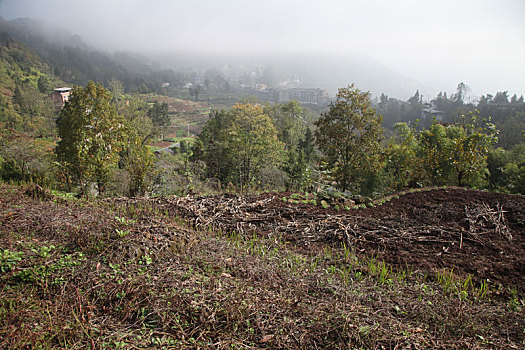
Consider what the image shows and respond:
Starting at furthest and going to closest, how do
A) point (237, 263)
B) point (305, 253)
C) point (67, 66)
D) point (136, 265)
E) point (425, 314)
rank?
point (67, 66) → point (305, 253) → point (237, 263) → point (136, 265) → point (425, 314)

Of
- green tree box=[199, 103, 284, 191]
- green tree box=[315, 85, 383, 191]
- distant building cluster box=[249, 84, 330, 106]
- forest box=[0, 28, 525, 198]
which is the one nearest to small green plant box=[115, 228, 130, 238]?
forest box=[0, 28, 525, 198]

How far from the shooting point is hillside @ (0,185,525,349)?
2375 mm

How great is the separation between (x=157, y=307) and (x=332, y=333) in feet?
5.32

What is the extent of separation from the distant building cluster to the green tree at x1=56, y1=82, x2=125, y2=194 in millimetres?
107537

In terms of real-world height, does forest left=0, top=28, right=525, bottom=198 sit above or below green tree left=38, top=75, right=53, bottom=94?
below

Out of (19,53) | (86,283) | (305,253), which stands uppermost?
(19,53)

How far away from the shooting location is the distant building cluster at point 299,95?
115256mm

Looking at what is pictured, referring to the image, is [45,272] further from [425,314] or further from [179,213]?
[425,314]

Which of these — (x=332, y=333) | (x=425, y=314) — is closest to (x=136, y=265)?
(x=332, y=333)

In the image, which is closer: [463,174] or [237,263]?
[237,263]

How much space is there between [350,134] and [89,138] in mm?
9244

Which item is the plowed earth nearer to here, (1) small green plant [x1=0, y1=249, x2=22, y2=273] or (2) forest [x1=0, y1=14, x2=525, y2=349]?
(2) forest [x1=0, y1=14, x2=525, y2=349]

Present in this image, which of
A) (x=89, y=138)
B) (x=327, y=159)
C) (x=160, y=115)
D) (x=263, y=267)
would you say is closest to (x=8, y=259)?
(x=263, y=267)

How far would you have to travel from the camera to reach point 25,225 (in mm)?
3838
